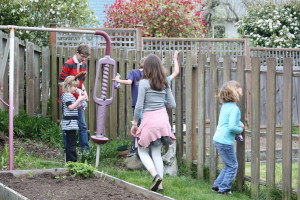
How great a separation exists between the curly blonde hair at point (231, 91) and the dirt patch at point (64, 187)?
1.59 meters

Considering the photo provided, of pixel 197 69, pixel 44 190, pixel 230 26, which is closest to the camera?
pixel 44 190

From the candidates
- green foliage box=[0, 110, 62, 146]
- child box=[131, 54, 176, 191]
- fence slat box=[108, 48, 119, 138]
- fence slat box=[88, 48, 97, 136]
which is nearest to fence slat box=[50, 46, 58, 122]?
green foliage box=[0, 110, 62, 146]

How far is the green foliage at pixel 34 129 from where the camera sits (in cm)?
992

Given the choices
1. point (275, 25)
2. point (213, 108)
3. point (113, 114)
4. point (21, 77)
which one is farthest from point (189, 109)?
point (275, 25)

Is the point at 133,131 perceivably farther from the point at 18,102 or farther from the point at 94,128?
the point at 18,102

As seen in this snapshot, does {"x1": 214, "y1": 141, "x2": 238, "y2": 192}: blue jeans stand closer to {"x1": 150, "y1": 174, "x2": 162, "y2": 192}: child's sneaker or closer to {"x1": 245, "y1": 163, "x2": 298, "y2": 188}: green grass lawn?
{"x1": 150, "y1": 174, "x2": 162, "y2": 192}: child's sneaker

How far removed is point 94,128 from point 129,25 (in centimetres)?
612

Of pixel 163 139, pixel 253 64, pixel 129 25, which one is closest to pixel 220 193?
pixel 163 139

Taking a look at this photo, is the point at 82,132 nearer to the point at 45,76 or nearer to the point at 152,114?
the point at 152,114

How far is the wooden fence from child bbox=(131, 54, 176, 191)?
792mm

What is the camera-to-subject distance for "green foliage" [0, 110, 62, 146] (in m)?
9.92

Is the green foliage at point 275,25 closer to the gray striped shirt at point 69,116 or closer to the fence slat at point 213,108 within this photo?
the fence slat at point 213,108

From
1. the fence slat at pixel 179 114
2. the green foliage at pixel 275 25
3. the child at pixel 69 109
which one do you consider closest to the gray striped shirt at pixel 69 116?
the child at pixel 69 109

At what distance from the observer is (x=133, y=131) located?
7117 millimetres
